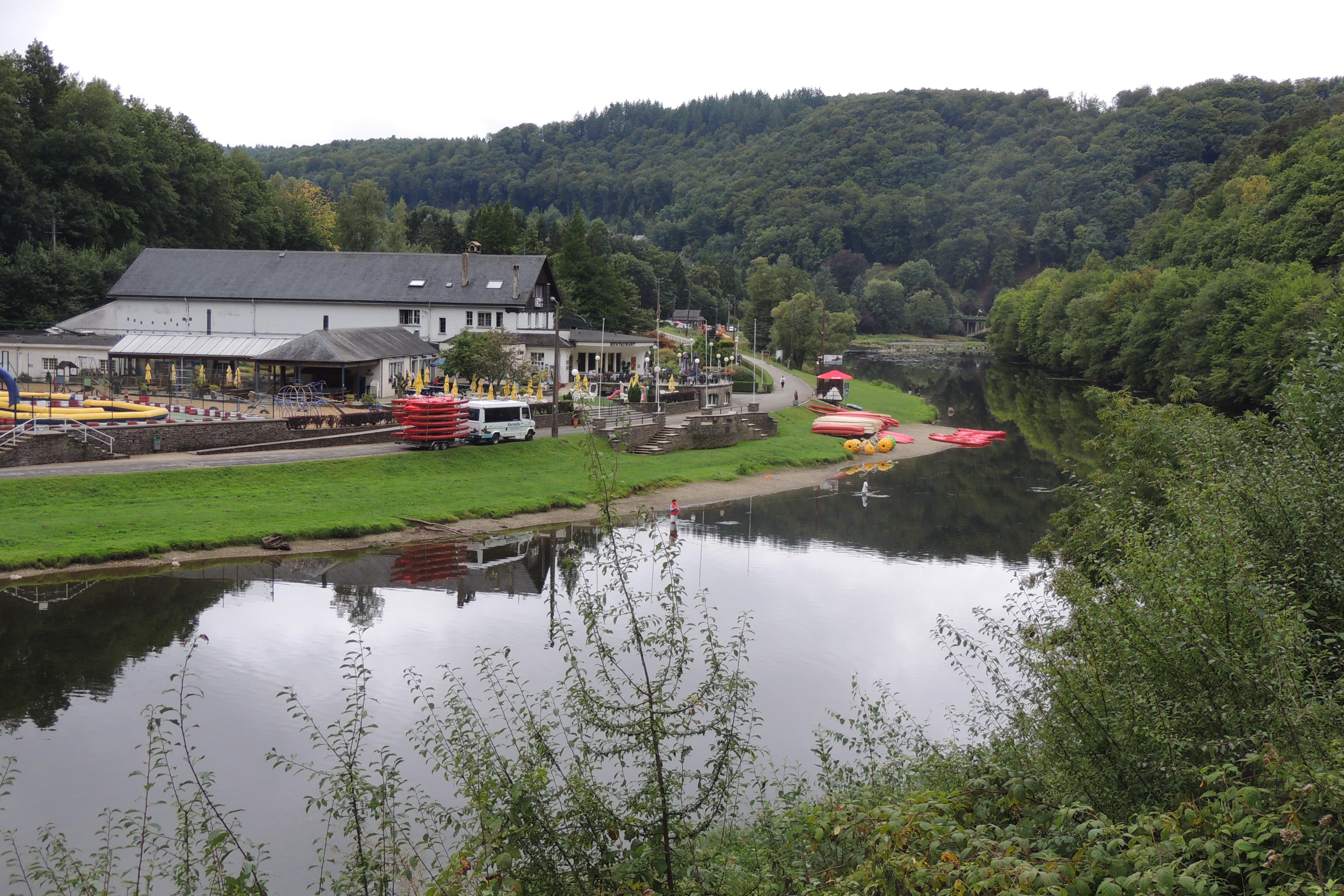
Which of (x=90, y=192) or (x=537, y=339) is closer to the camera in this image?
(x=537, y=339)

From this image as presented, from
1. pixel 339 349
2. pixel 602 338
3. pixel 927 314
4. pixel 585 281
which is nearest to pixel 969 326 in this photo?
pixel 927 314

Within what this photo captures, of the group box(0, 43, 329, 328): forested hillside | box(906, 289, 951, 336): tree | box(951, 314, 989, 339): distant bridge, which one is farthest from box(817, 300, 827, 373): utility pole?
box(951, 314, 989, 339): distant bridge

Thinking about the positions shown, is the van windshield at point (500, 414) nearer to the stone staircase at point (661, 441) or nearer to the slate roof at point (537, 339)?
the stone staircase at point (661, 441)

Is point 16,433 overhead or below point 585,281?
below

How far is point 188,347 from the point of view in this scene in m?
53.0

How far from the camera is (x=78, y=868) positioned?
918 cm

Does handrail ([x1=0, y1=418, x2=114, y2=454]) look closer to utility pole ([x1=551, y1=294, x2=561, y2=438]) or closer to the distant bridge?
utility pole ([x1=551, y1=294, x2=561, y2=438])

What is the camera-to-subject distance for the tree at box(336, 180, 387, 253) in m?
103

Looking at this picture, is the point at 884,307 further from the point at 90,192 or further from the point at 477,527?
the point at 477,527

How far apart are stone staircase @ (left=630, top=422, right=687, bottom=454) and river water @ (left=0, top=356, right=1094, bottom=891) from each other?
26.1 ft

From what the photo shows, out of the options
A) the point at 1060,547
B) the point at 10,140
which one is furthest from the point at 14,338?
the point at 1060,547

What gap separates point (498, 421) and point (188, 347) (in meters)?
20.8

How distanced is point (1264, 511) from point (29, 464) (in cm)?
3279

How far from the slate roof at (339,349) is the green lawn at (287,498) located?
41.2 feet
